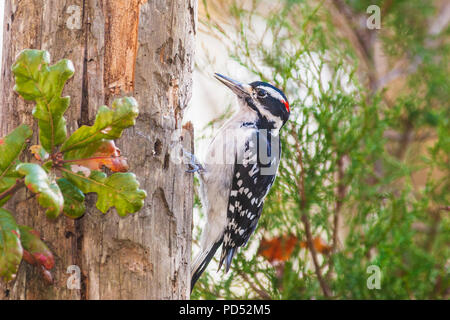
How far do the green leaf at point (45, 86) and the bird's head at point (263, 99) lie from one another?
0.72m

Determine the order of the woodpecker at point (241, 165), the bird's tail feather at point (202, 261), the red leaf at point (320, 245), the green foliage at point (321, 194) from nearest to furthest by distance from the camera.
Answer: the bird's tail feather at point (202, 261), the woodpecker at point (241, 165), the green foliage at point (321, 194), the red leaf at point (320, 245)

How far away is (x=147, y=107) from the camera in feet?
3.37

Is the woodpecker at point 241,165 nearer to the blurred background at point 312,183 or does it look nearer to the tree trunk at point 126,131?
the blurred background at point 312,183

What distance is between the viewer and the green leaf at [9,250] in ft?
2.55

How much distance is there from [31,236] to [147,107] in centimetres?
36

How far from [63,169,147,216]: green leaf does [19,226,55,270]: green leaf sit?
0.12m

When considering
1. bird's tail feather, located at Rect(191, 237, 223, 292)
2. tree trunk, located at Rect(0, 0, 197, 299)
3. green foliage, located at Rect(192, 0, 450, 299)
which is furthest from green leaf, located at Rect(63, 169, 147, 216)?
green foliage, located at Rect(192, 0, 450, 299)

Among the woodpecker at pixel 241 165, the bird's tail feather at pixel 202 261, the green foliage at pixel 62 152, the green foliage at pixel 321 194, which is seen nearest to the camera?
the green foliage at pixel 62 152

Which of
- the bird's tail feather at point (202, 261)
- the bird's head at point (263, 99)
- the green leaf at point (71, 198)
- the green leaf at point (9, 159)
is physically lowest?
the bird's tail feather at point (202, 261)

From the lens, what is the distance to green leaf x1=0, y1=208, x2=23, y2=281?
2.55 ft

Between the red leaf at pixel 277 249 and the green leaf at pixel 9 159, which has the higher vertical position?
the green leaf at pixel 9 159

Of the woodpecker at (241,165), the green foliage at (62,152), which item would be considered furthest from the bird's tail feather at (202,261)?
the green foliage at (62,152)
